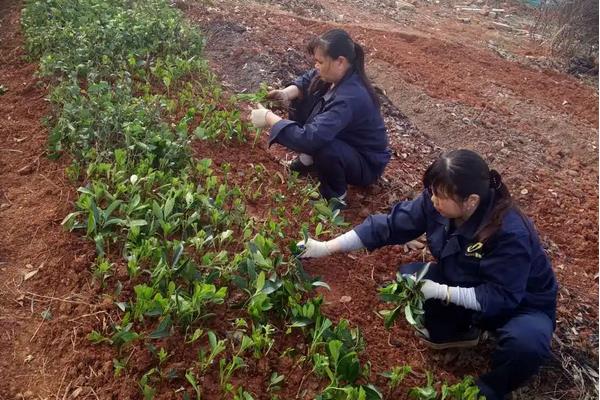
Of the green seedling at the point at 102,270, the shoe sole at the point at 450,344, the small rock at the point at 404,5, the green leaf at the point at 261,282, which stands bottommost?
the small rock at the point at 404,5

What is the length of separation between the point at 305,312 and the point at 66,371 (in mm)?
979

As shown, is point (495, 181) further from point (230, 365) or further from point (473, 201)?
point (230, 365)

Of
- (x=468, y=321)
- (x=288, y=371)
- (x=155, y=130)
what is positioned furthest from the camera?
(x=155, y=130)

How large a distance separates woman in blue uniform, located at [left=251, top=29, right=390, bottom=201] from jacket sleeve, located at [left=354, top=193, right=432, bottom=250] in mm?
770

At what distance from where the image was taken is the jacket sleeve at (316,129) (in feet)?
11.8

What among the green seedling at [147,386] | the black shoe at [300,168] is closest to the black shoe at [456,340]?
the green seedling at [147,386]

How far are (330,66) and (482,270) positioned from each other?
156 cm

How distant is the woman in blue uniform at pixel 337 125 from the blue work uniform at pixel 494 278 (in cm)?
79

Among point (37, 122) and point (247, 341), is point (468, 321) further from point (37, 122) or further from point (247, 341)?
A: point (37, 122)

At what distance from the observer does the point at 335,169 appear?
12.5 ft

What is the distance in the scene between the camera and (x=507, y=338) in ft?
8.96

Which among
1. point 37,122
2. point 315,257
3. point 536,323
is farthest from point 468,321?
point 37,122

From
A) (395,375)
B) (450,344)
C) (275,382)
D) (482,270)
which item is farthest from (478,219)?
(275,382)

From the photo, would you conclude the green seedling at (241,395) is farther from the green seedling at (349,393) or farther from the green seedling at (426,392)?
the green seedling at (426,392)
